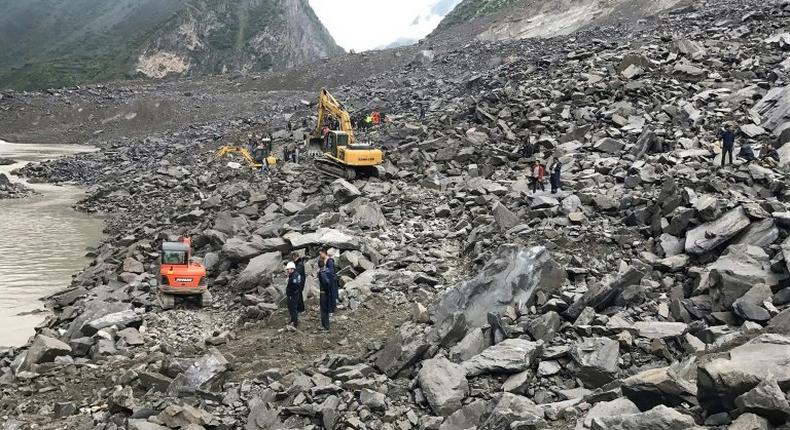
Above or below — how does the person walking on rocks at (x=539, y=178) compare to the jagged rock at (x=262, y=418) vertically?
above

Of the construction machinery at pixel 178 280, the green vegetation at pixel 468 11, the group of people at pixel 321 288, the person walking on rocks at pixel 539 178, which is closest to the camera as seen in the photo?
the group of people at pixel 321 288

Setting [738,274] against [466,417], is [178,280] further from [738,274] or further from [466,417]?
[738,274]

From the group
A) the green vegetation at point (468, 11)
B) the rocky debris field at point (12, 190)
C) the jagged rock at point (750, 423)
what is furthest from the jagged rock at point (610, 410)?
the green vegetation at point (468, 11)

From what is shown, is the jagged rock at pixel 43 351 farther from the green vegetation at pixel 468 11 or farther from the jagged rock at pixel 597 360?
the green vegetation at pixel 468 11

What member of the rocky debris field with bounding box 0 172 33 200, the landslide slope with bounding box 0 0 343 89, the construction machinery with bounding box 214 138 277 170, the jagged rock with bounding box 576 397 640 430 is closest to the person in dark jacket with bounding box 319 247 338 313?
the jagged rock with bounding box 576 397 640 430

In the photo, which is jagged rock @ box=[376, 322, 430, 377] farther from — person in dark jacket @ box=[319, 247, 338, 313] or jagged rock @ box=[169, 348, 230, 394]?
jagged rock @ box=[169, 348, 230, 394]

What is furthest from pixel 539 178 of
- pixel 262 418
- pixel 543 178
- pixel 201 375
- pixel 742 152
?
pixel 262 418

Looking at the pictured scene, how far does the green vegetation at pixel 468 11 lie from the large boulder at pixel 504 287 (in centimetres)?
6510

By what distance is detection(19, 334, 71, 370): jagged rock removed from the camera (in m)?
10.4

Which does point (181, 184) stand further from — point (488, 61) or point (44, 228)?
point (488, 61)

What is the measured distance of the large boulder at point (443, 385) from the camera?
7.43 metres

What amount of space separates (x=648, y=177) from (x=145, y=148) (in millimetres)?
37119

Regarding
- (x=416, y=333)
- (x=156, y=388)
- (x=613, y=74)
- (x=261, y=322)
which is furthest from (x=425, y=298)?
(x=613, y=74)

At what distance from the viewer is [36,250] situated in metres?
21.7
